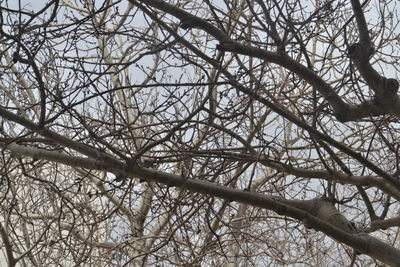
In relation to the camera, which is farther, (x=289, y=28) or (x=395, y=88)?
(x=289, y=28)

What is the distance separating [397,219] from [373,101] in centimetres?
93

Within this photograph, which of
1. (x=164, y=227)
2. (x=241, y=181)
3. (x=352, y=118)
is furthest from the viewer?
(x=241, y=181)

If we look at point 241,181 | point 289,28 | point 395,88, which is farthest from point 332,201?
point 241,181

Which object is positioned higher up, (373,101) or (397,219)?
(373,101)

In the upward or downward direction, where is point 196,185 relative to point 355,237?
upward

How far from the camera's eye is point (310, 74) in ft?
9.74

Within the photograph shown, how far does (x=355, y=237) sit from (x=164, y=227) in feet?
15.3

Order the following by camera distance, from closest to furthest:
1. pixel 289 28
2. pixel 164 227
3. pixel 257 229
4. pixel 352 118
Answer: pixel 352 118 < pixel 289 28 < pixel 164 227 < pixel 257 229

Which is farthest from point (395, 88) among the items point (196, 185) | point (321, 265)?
point (321, 265)

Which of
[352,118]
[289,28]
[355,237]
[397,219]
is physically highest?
[289,28]

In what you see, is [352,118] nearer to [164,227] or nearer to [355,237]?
[355,237]

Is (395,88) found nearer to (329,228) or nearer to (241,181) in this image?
(329,228)

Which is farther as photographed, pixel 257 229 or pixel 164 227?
pixel 257 229

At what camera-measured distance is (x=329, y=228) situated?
9.23ft
